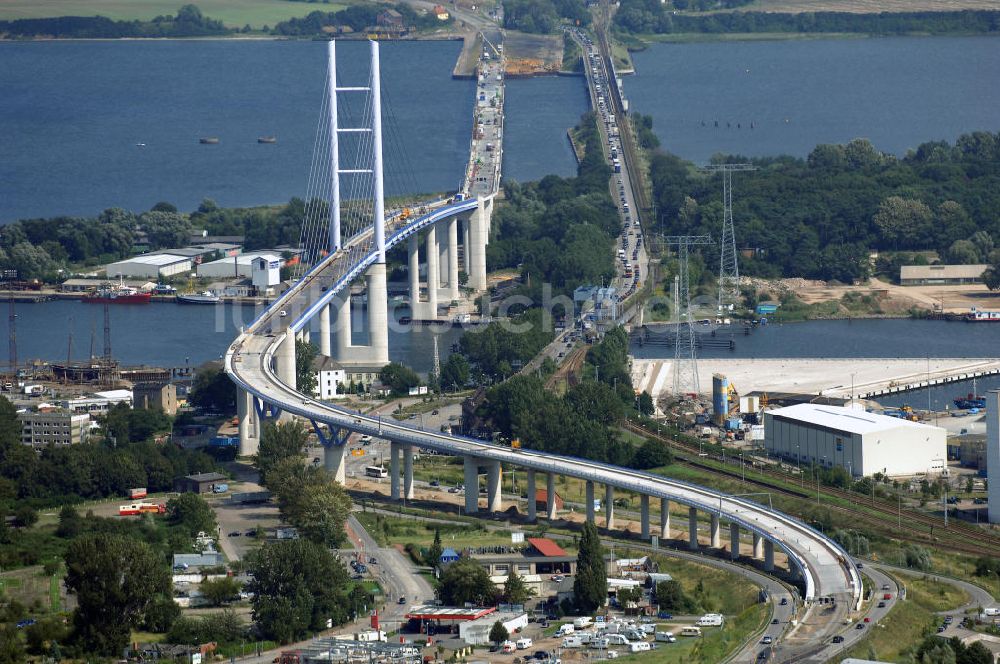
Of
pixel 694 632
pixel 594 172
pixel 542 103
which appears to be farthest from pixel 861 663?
pixel 542 103

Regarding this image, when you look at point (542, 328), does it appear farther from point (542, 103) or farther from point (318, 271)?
point (542, 103)

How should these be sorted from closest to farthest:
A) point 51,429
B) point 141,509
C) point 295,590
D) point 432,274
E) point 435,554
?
point 295,590 → point 435,554 → point 141,509 → point 51,429 → point 432,274

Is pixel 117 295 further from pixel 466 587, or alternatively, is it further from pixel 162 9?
pixel 162 9

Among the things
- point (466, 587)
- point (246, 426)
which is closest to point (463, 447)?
point (246, 426)

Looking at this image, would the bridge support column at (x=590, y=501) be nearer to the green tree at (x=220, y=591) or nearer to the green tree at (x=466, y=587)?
the green tree at (x=466, y=587)

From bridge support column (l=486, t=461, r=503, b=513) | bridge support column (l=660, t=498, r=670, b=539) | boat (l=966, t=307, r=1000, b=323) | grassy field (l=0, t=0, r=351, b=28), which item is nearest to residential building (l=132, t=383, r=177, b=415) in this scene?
bridge support column (l=486, t=461, r=503, b=513)
